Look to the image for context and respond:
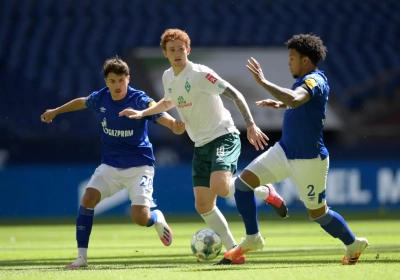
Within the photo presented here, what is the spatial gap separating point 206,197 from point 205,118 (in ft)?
2.54

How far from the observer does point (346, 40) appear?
24.4 m

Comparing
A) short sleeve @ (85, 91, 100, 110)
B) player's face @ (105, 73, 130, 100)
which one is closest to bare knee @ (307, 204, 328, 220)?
player's face @ (105, 73, 130, 100)

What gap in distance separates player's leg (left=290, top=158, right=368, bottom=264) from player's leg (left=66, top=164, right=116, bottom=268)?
6.55 feet

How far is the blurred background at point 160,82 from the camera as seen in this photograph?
17814 mm

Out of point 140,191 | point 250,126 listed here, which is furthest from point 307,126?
point 140,191

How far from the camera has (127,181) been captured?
8633mm

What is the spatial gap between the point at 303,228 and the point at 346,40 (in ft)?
36.7

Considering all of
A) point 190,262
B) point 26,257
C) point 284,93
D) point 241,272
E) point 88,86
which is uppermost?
point 284,93

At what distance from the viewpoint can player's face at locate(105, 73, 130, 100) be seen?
27.5ft

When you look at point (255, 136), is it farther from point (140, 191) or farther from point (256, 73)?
point (140, 191)

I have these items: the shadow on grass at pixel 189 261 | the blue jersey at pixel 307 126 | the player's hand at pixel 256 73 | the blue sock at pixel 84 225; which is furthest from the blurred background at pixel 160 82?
the player's hand at pixel 256 73

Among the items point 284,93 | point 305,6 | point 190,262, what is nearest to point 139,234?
point 190,262

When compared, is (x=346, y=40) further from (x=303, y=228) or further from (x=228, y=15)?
(x=303, y=228)

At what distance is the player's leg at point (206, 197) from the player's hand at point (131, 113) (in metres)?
0.64
